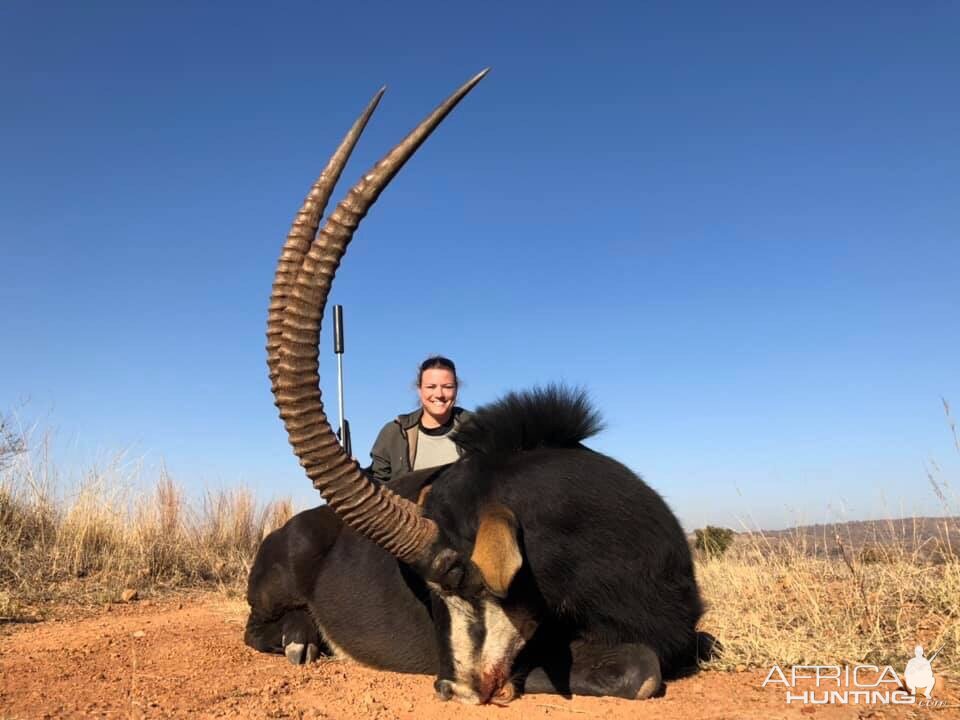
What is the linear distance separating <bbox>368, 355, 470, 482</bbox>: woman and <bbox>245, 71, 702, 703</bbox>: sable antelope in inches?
65.7

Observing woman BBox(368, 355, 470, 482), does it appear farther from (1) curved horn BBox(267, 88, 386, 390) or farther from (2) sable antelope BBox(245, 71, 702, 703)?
(1) curved horn BBox(267, 88, 386, 390)

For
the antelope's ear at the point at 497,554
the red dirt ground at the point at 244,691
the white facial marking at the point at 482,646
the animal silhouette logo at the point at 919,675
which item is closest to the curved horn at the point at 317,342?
the antelope's ear at the point at 497,554

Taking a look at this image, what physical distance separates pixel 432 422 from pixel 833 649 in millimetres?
3493

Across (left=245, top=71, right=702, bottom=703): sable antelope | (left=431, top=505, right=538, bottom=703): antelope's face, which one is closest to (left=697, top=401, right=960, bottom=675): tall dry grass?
(left=245, top=71, right=702, bottom=703): sable antelope

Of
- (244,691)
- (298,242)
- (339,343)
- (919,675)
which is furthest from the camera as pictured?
(339,343)

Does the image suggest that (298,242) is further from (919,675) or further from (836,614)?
(836,614)

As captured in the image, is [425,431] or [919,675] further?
[425,431]

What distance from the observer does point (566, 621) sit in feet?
12.8

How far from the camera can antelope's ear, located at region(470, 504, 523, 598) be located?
3357mm

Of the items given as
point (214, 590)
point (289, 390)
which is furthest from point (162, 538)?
point (289, 390)

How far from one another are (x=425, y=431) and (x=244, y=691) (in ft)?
9.31

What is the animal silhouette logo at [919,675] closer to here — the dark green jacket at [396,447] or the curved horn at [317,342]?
the curved horn at [317,342]

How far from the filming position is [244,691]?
4246 mm

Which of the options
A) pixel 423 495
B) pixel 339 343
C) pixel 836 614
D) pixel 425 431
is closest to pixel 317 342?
pixel 423 495
